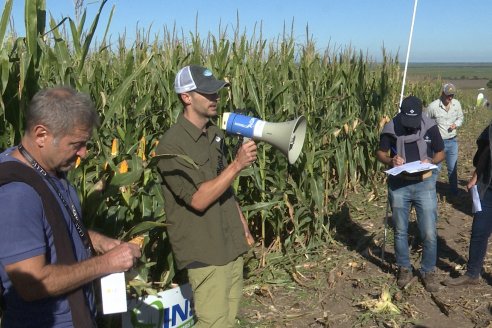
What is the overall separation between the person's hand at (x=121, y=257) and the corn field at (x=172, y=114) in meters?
1.01

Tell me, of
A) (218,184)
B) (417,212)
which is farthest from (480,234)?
(218,184)

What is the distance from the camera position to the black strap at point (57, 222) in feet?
6.18

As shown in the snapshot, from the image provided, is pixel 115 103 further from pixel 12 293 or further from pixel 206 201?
pixel 12 293

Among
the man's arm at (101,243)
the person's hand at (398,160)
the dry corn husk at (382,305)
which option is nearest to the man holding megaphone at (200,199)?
the man's arm at (101,243)

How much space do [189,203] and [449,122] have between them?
677 cm

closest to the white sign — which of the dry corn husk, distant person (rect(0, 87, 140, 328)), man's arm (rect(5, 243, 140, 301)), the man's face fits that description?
distant person (rect(0, 87, 140, 328))

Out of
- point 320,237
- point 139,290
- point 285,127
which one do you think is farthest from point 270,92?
point 139,290

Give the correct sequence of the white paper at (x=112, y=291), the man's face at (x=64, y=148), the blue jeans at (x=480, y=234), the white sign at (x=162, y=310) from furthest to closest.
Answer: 1. the blue jeans at (x=480, y=234)
2. the white sign at (x=162, y=310)
3. the white paper at (x=112, y=291)
4. the man's face at (x=64, y=148)

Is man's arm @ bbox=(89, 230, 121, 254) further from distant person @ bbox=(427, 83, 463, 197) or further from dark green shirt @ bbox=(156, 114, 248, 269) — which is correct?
distant person @ bbox=(427, 83, 463, 197)

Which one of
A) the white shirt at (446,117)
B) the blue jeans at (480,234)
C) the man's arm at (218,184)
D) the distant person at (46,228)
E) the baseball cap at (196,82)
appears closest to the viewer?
the distant person at (46,228)

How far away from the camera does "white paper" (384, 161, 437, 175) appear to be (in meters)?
4.68

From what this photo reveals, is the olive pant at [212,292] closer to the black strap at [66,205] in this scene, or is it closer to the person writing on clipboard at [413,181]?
the black strap at [66,205]

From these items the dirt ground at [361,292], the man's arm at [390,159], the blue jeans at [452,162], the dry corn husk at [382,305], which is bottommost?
the dirt ground at [361,292]

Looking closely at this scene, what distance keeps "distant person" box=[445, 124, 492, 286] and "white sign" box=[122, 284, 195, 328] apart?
2.73 metres
